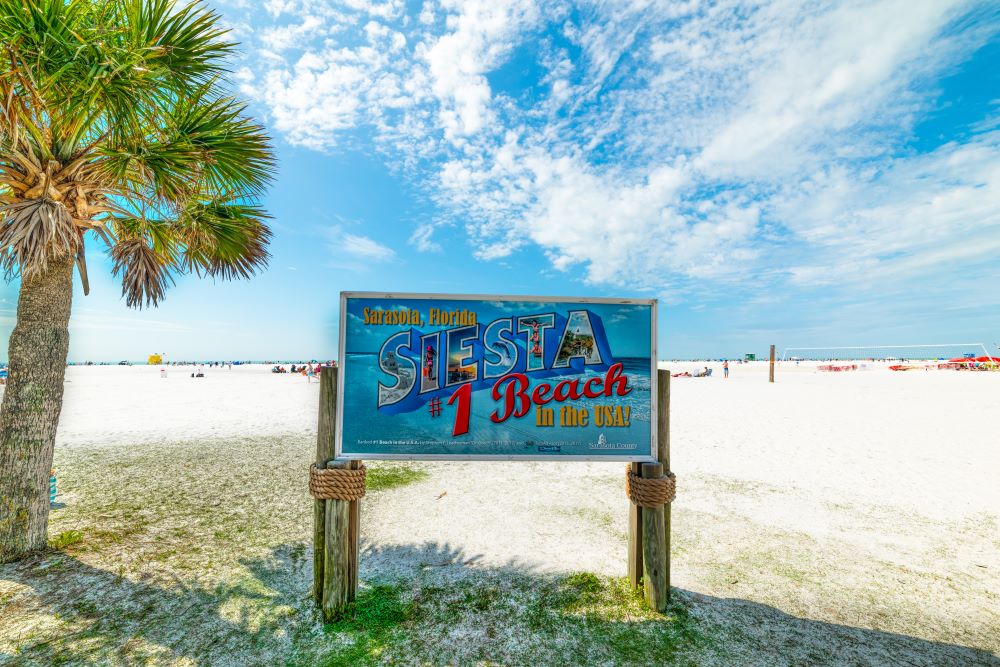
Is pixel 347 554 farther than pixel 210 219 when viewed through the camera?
No

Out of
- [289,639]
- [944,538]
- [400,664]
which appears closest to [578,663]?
[400,664]

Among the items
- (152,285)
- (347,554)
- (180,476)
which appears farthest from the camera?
(180,476)

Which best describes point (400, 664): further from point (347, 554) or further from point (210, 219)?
point (210, 219)

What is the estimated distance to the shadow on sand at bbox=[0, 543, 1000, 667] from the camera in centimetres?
304

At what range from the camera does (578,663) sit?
3.01 metres

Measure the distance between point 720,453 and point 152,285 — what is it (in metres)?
10.3

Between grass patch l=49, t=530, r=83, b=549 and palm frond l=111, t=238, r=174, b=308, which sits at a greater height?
palm frond l=111, t=238, r=174, b=308

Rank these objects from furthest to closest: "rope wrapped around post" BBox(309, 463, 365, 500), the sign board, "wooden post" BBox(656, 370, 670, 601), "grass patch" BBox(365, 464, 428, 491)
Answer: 1. "grass patch" BBox(365, 464, 428, 491)
2. "wooden post" BBox(656, 370, 670, 601)
3. the sign board
4. "rope wrapped around post" BBox(309, 463, 365, 500)

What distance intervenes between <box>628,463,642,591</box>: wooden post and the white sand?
0.53 m

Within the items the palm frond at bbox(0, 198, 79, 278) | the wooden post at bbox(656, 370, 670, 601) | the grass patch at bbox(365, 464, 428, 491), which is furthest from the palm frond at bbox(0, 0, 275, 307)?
the wooden post at bbox(656, 370, 670, 601)

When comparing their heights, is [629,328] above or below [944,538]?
above

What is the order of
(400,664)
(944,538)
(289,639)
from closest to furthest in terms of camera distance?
(400,664) < (289,639) < (944,538)

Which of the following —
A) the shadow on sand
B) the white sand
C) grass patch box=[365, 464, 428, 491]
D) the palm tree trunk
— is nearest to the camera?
the shadow on sand

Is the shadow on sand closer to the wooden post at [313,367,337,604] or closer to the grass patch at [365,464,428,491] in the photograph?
the wooden post at [313,367,337,604]
